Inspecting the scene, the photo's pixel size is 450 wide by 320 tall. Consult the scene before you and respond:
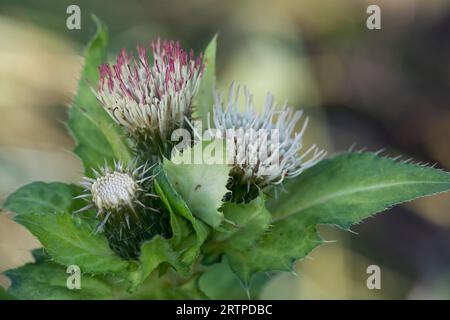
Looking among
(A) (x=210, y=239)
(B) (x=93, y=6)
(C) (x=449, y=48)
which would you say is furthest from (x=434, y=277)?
(B) (x=93, y=6)

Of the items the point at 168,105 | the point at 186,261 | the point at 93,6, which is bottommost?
the point at 186,261

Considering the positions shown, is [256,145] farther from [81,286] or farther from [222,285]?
[222,285]

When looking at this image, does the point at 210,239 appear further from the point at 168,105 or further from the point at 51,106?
the point at 51,106

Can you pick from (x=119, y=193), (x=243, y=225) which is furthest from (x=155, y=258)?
(x=243, y=225)

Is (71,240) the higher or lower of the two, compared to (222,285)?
higher

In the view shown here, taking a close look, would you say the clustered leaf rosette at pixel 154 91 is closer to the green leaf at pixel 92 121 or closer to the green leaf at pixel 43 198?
the green leaf at pixel 92 121

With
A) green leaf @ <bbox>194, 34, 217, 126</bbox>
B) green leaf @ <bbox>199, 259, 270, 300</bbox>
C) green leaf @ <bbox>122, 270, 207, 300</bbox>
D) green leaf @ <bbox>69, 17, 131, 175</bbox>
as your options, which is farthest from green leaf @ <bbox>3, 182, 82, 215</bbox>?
green leaf @ <bbox>199, 259, 270, 300</bbox>

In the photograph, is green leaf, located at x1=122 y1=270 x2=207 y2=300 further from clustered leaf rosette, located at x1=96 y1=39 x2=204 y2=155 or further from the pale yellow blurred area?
the pale yellow blurred area
